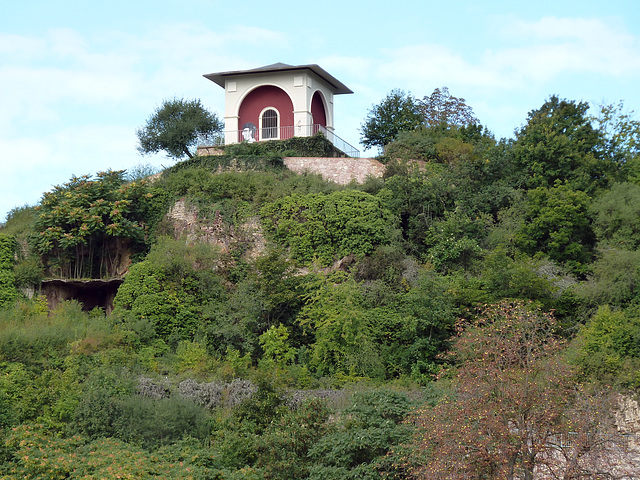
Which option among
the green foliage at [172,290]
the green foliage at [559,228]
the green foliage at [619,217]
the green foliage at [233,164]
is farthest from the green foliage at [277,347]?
the green foliage at [619,217]

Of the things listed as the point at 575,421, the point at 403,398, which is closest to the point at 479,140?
the point at 403,398

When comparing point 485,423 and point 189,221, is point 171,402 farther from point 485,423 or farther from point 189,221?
point 189,221

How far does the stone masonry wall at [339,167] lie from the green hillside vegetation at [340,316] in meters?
0.82

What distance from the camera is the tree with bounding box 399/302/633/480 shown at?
33.2 feet

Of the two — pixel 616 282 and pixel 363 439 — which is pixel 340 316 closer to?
pixel 363 439

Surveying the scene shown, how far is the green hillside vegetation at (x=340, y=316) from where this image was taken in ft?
37.9

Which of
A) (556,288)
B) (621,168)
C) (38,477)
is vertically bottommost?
(38,477)

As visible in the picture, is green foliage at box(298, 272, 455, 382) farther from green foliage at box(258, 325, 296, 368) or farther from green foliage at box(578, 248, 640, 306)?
green foliage at box(578, 248, 640, 306)

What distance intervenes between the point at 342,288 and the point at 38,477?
10.0 m

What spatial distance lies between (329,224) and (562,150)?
8.90 meters

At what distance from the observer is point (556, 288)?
67.7 feet

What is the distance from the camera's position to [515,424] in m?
10.5

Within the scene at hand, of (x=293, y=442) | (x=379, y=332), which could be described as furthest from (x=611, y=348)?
(x=293, y=442)

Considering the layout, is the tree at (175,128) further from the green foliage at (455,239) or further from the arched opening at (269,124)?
the green foliage at (455,239)
